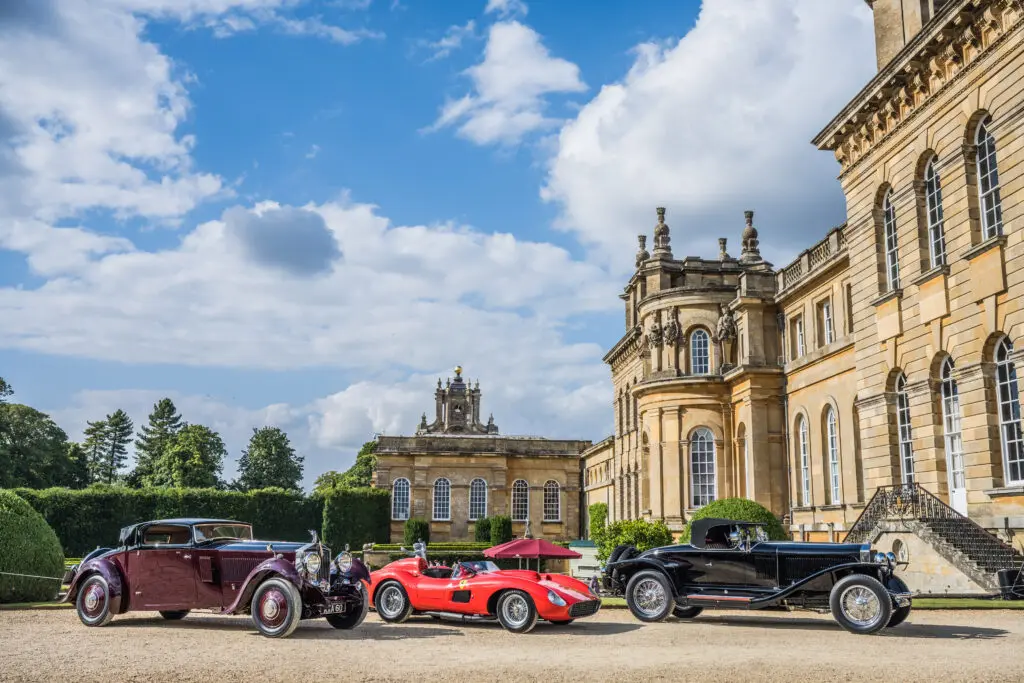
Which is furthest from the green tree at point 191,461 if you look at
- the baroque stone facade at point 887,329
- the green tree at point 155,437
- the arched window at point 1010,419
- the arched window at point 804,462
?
the arched window at point 1010,419

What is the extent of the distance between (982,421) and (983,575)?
123 inches

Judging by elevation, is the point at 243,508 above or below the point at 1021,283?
below

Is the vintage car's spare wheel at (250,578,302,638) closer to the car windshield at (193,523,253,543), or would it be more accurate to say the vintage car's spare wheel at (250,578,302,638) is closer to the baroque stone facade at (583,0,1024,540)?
the car windshield at (193,523,253,543)

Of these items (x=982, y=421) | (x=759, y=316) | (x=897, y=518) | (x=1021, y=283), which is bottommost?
(x=897, y=518)

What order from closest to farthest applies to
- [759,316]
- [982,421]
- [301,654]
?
1. [301,654]
2. [982,421]
3. [759,316]

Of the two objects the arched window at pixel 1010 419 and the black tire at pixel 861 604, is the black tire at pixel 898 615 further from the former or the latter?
the arched window at pixel 1010 419

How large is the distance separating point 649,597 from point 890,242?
12296 mm

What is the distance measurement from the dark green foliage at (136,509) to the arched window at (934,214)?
34091mm

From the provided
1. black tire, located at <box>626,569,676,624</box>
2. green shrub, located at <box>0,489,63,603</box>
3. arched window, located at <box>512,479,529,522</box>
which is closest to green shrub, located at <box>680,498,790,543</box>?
black tire, located at <box>626,569,676,624</box>

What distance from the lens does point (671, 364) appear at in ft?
110

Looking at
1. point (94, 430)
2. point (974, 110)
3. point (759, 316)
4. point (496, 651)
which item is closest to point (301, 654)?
point (496, 651)

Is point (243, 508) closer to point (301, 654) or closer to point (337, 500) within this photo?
point (337, 500)

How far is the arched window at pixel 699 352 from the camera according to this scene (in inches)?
1316

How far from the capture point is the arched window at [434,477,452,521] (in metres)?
57.7
